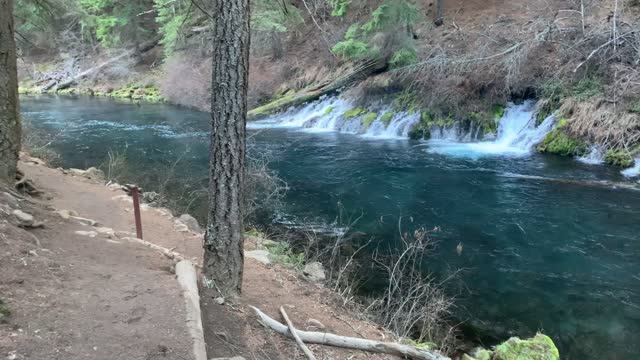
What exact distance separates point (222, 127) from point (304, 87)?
19.6 m

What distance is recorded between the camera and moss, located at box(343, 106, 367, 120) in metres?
19.7

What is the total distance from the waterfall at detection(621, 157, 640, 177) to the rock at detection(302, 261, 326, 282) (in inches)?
338

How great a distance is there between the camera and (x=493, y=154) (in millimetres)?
14891

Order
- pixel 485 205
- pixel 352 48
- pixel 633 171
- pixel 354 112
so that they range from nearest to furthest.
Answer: pixel 485 205
pixel 633 171
pixel 352 48
pixel 354 112

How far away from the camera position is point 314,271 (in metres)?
7.36

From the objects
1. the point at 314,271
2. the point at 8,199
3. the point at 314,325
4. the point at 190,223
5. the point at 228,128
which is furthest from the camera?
the point at 190,223

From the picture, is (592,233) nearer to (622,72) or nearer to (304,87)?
(622,72)

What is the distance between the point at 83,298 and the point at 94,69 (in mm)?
38190

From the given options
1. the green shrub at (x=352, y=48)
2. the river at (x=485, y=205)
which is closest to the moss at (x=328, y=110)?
the river at (x=485, y=205)

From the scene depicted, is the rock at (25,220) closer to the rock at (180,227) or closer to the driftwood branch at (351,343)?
the driftwood branch at (351,343)

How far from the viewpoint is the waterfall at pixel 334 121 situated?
18.4 m

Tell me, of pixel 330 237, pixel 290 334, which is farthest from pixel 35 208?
pixel 330 237

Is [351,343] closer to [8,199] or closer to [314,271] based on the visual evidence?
[314,271]

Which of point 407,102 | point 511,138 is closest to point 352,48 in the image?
point 407,102
